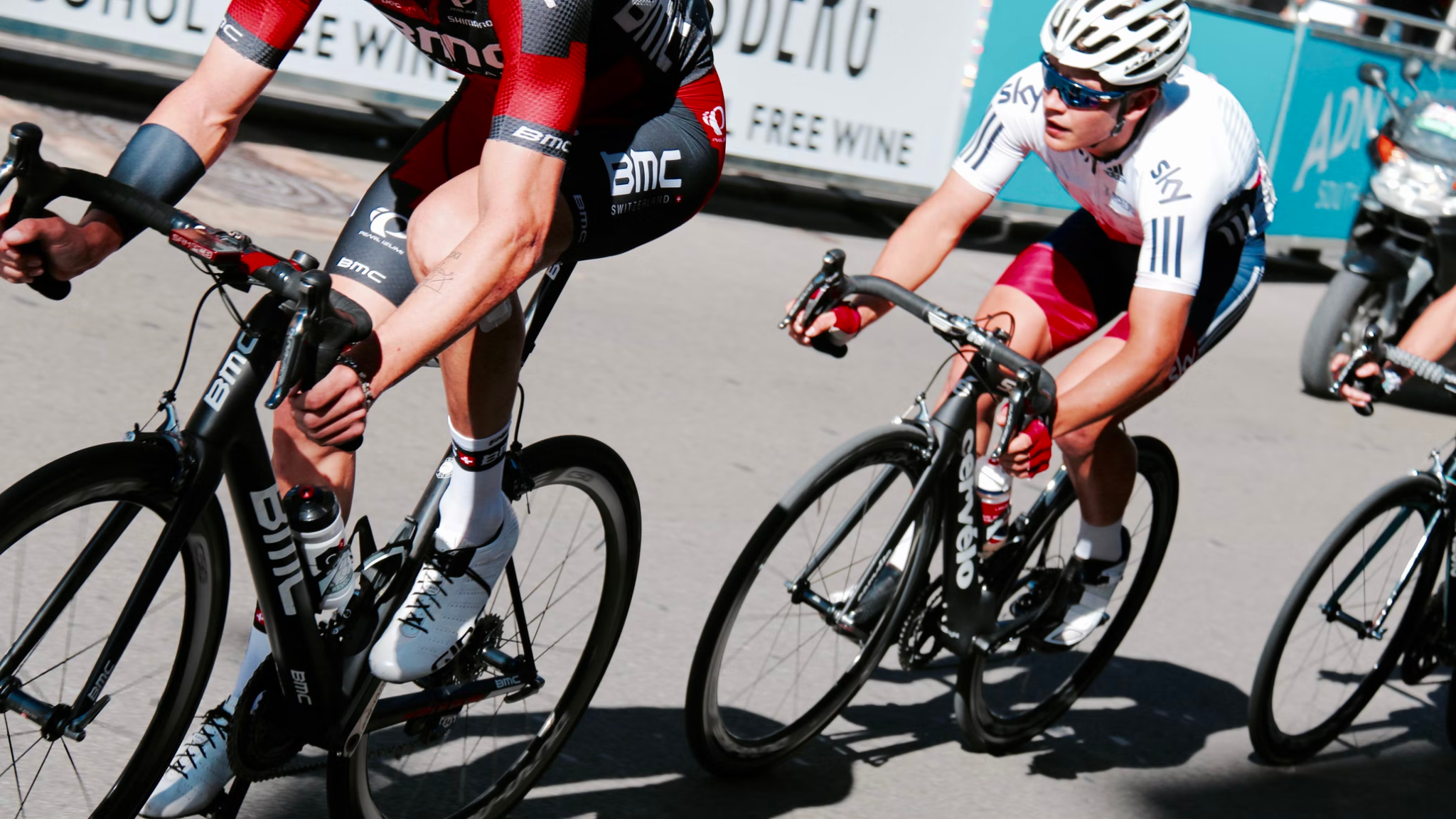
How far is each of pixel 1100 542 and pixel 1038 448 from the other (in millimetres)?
1103

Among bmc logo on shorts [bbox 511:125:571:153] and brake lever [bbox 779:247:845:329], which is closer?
bmc logo on shorts [bbox 511:125:571:153]

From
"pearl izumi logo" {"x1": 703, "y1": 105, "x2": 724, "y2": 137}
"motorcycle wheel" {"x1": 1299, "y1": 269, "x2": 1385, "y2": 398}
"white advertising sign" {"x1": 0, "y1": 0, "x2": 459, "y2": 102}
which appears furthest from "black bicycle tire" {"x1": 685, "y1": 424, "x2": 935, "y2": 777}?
"white advertising sign" {"x1": 0, "y1": 0, "x2": 459, "y2": 102}

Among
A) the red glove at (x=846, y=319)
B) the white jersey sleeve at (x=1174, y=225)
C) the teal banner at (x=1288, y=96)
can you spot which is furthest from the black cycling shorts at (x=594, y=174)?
the teal banner at (x=1288, y=96)

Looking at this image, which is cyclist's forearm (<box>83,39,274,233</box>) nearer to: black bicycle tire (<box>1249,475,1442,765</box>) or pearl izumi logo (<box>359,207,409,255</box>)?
pearl izumi logo (<box>359,207,409,255</box>)

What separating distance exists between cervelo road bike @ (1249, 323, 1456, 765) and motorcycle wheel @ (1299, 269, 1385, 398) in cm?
399

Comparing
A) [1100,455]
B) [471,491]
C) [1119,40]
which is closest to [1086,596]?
[1100,455]

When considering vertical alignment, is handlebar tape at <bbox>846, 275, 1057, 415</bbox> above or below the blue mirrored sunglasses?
below

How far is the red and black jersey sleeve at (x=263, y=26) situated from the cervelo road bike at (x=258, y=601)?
56cm

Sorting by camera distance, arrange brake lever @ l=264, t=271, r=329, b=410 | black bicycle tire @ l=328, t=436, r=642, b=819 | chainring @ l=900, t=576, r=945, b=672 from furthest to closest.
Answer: chainring @ l=900, t=576, r=945, b=672 → black bicycle tire @ l=328, t=436, r=642, b=819 → brake lever @ l=264, t=271, r=329, b=410

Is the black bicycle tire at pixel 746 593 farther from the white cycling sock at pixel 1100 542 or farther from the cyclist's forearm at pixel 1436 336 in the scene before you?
the cyclist's forearm at pixel 1436 336

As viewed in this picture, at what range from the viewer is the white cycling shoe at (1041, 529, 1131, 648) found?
4.34 m

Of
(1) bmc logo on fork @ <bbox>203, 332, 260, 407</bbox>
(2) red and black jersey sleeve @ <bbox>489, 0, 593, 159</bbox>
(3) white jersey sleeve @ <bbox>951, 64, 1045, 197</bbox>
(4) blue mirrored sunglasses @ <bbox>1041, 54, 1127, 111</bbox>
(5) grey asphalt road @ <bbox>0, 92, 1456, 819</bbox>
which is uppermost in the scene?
(2) red and black jersey sleeve @ <bbox>489, 0, 593, 159</bbox>

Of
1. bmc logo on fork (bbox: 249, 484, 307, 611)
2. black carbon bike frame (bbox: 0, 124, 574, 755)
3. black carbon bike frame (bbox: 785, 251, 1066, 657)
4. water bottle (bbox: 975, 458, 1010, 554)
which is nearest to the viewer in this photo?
black carbon bike frame (bbox: 0, 124, 574, 755)

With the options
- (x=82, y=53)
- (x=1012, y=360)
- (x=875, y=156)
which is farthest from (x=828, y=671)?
(x=82, y=53)
